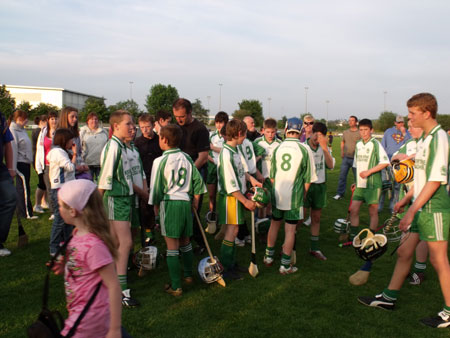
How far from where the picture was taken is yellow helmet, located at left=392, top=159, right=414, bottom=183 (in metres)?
5.09

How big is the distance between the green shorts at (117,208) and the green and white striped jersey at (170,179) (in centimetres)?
30

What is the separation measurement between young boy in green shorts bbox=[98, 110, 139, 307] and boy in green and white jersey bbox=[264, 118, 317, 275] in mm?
2131

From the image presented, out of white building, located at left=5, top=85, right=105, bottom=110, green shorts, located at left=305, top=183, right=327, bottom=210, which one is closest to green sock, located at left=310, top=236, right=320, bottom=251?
green shorts, located at left=305, top=183, right=327, bottom=210

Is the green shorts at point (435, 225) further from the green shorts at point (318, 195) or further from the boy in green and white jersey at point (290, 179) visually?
the green shorts at point (318, 195)

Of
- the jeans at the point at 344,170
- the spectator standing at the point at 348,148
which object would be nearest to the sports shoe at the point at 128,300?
the spectator standing at the point at 348,148

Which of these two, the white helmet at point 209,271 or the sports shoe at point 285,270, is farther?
the sports shoe at point 285,270

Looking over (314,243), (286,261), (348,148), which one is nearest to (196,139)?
(286,261)

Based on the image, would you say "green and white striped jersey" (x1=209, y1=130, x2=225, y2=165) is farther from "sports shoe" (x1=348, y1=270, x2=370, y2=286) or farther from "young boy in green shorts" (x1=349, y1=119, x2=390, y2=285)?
"sports shoe" (x1=348, y1=270, x2=370, y2=286)

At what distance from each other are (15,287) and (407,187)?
535 centimetres

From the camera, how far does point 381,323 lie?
13.1ft

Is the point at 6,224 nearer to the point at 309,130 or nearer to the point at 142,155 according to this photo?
the point at 142,155

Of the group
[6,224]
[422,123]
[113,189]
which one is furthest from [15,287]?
[422,123]

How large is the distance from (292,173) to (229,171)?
0.98 metres

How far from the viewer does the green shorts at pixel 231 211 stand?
498 centimetres
